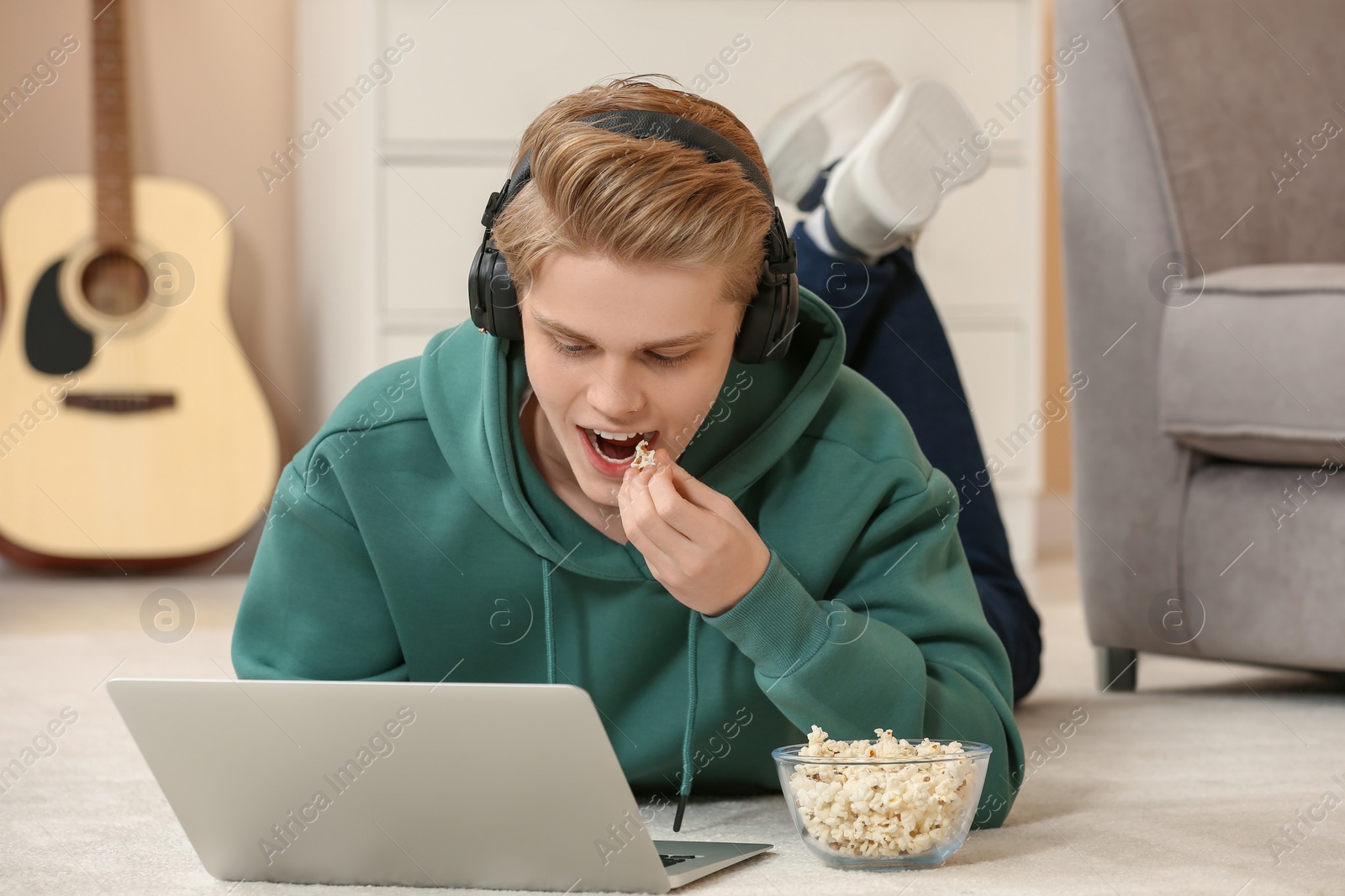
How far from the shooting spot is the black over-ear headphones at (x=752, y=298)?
85cm

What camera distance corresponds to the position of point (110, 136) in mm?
2652

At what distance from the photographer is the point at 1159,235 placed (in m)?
1.52

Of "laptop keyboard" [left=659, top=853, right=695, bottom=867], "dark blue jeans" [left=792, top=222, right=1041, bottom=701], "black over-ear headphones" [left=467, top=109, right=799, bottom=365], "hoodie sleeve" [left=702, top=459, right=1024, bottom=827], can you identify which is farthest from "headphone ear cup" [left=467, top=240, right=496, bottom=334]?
"dark blue jeans" [left=792, top=222, right=1041, bottom=701]

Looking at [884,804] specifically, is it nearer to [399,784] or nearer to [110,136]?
[399,784]

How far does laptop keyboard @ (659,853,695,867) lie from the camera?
0.84 metres

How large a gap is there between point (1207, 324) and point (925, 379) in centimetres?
30

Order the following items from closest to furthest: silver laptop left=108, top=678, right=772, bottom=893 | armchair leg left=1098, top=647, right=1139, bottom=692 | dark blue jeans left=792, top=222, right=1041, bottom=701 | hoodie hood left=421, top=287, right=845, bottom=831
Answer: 1. silver laptop left=108, top=678, right=772, bottom=893
2. hoodie hood left=421, top=287, right=845, bottom=831
3. dark blue jeans left=792, top=222, right=1041, bottom=701
4. armchair leg left=1098, top=647, right=1139, bottom=692

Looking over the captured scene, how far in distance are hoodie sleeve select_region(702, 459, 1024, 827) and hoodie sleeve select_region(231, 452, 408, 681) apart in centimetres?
26

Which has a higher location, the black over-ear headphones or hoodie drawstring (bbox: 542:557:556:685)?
the black over-ear headphones

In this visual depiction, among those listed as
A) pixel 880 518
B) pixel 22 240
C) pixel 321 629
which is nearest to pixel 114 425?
pixel 22 240

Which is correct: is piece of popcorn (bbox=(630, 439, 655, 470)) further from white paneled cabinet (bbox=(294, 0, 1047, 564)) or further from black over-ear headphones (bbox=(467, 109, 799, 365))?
white paneled cabinet (bbox=(294, 0, 1047, 564))

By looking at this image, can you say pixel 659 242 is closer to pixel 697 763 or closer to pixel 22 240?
pixel 697 763

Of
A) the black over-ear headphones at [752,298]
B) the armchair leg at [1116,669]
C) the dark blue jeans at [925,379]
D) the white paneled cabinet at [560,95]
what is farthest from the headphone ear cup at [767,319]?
the white paneled cabinet at [560,95]

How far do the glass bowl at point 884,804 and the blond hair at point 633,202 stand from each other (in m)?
0.30
